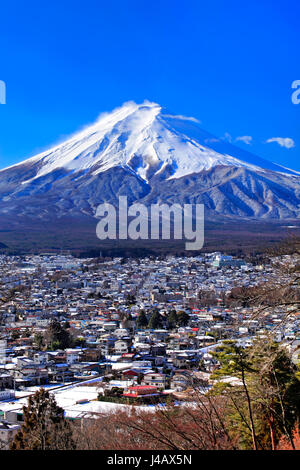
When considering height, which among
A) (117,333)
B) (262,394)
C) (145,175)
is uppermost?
(145,175)

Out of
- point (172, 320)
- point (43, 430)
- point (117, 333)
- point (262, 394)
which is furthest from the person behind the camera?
point (172, 320)

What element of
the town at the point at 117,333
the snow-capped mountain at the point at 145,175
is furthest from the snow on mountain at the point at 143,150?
the town at the point at 117,333

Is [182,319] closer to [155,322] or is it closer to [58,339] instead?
[155,322]

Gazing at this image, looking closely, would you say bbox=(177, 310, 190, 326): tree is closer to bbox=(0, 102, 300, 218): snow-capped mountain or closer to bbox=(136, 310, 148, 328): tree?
bbox=(136, 310, 148, 328): tree

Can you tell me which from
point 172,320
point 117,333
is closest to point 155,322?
point 172,320

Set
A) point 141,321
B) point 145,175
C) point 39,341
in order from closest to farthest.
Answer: point 39,341
point 141,321
point 145,175

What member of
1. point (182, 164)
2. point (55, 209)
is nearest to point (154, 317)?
point (55, 209)

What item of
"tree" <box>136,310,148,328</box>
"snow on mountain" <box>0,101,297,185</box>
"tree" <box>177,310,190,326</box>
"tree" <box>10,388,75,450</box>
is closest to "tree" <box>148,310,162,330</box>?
"tree" <box>136,310,148,328</box>
